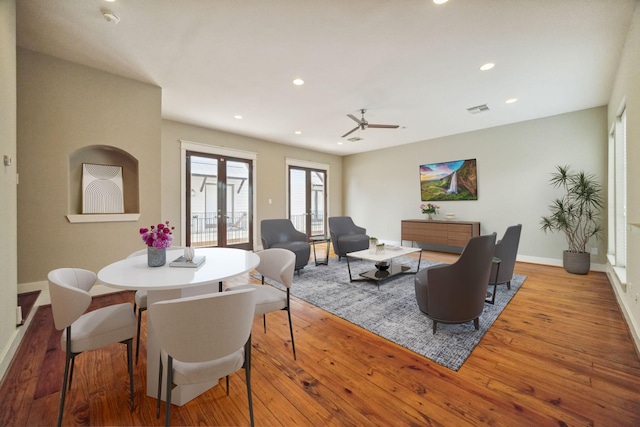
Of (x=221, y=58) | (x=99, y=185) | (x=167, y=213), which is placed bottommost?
(x=167, y=213)

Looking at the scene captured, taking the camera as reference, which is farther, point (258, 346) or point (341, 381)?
point (258, 346)

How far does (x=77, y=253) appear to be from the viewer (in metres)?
3.16

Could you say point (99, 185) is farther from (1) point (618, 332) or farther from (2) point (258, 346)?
(1) point (618, 332)

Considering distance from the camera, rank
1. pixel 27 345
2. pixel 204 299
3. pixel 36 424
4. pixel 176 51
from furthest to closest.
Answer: pixel 176 51, pixel 27 345, pixel 36 424, pixel 204 299

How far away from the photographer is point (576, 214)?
4531 millimetres

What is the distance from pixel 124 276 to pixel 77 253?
2.50m

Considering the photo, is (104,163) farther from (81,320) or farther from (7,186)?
(81,320)

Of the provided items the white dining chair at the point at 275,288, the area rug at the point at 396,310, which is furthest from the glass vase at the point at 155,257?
the area rug at the point at 396,310

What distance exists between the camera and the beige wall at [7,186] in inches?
74.0

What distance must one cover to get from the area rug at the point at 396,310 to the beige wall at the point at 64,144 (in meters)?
2.63

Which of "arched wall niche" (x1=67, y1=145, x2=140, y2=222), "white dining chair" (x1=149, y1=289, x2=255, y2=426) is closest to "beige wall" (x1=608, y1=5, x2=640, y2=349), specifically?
"white dining chair" (x1=149, y1=289, x2=255, y2=426)

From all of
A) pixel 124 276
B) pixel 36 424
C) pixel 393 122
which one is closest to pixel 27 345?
pixel 36 424

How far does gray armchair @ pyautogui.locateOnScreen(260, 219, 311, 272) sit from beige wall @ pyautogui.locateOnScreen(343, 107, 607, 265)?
11.7 feet

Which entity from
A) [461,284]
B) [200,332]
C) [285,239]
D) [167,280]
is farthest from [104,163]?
[461,284]
